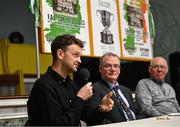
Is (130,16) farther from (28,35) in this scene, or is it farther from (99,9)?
(28,35)

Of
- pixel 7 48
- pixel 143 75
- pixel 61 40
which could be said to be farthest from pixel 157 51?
pixel 61 40

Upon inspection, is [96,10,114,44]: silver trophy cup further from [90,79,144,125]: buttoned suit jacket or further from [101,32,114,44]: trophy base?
[90,79,144,125]: buttoned suit jacket

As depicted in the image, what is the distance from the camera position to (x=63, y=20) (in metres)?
3.04

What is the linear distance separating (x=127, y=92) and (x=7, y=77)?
4.63 feet

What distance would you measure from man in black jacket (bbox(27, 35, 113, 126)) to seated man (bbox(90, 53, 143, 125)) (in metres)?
0.36

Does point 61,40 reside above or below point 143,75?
above

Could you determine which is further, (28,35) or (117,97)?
(28,35)

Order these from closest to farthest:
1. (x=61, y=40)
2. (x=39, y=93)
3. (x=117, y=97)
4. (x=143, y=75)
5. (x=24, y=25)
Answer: (x=39, y=93)
(x=61, y=40)
(x=117, y=97)
(x=143, y=75)
(x=24, y=25)

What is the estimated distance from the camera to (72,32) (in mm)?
3113

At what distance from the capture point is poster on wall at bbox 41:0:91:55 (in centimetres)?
285

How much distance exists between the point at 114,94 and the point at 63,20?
79 centimetres

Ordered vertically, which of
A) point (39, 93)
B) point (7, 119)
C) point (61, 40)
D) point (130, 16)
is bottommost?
point (7, 119)

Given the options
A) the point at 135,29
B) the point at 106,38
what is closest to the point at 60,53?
the point at 106,38

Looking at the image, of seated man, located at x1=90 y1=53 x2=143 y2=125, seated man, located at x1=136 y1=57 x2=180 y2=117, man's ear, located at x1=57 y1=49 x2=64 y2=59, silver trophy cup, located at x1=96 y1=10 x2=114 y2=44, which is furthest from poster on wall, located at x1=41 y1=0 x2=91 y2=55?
man's ear, located at x1=57 y1=49 x2=64 y2=59
